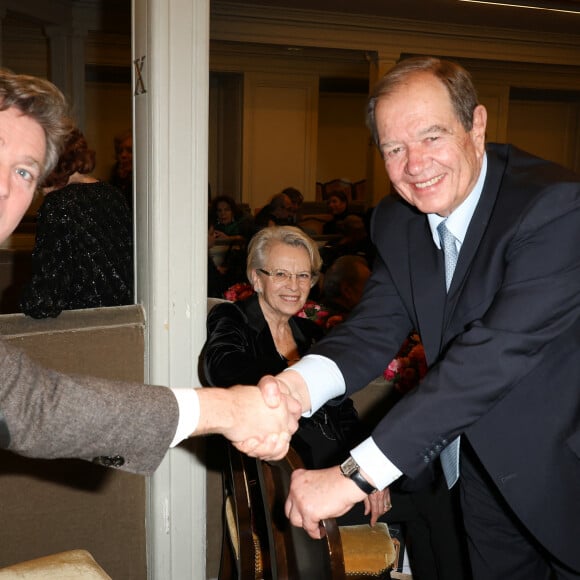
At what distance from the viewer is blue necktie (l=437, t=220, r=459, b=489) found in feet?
5.80

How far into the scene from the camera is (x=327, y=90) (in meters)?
14.4

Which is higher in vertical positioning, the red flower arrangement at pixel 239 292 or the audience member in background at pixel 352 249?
the audience member in background at pixel 352 249

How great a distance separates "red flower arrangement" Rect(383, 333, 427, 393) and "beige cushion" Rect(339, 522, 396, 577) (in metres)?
0.51

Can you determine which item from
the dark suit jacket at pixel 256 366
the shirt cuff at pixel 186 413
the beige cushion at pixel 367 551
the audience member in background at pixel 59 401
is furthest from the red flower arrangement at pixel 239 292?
the shirt cuff at pixel 186 413

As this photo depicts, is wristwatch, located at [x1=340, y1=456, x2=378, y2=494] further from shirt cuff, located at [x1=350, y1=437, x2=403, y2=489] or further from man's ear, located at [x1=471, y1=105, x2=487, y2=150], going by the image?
man's ear, located at [x1=471, y1=105, x2=487, y2=150]

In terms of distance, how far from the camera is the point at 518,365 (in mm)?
1493

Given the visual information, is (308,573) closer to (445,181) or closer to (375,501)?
(375,501)

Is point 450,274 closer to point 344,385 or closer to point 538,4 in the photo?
point 344,385

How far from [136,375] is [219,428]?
1.03 m

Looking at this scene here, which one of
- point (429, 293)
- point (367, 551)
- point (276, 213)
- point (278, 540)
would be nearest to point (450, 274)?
point (429, 293)

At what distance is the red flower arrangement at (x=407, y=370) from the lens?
2.65 m

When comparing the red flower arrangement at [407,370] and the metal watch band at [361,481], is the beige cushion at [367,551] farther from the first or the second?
the metal watch band at [361,481]

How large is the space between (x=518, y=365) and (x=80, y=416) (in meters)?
0.85

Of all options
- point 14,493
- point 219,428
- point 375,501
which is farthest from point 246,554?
point 14,493
